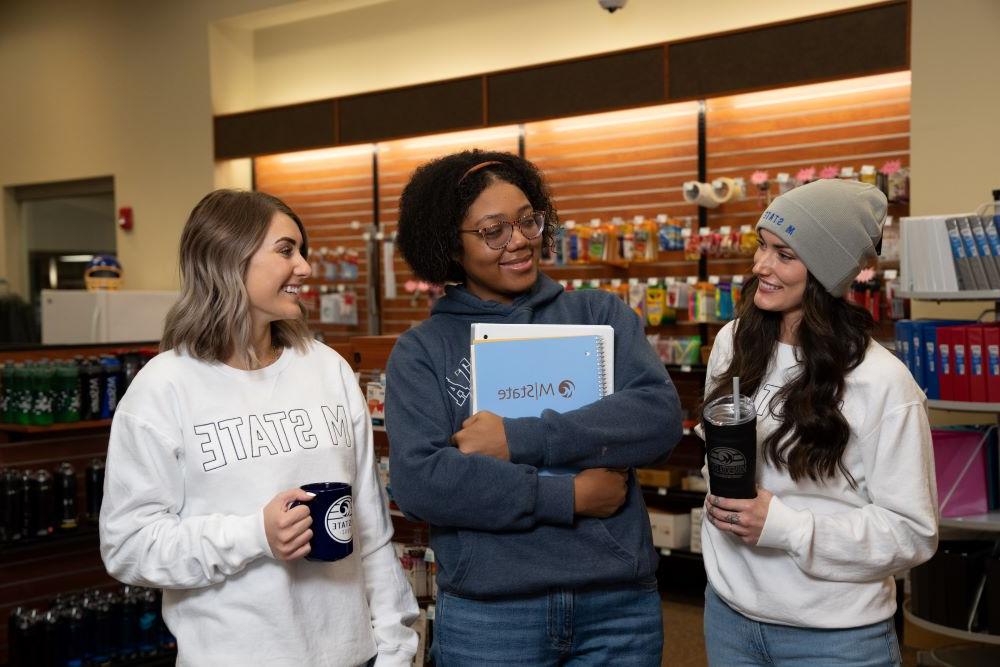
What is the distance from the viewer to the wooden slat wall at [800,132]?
524 cm

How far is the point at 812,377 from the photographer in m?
1.86

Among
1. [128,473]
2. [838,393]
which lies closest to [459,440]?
[128,473]

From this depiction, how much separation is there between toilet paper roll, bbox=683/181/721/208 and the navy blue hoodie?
3778 mm

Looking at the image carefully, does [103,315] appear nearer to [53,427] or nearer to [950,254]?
[53,427]

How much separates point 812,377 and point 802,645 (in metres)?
0.49

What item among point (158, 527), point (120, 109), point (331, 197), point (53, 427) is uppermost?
point (120, 109)

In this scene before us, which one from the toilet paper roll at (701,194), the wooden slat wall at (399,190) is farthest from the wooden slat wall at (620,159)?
the wooden slat wall at (399,190)

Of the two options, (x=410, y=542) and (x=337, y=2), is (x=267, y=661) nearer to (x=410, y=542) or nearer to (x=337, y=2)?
(x=410, y=542)

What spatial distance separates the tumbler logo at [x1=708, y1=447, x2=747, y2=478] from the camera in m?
1.71

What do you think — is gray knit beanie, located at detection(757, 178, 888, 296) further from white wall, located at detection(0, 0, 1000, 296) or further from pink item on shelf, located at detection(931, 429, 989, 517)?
white wall, located at detection(0, 0, 1000, 296)

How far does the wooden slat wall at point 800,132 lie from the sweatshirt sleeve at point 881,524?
372 cm

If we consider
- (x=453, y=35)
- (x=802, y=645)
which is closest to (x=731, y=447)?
(x=802, y=645)

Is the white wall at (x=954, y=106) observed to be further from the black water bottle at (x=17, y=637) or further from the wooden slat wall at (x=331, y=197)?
the black water bottle at (x=17, y=637)

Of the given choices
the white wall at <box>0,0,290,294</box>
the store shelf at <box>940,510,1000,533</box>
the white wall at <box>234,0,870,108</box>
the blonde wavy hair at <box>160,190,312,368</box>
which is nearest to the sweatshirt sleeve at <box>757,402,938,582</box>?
the blonde wavy hair at <box>160,190,312,368</box>
